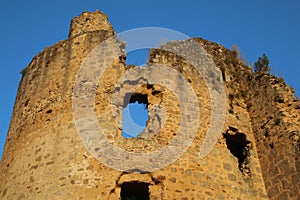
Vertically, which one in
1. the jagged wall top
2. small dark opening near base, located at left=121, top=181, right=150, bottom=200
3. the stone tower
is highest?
the jagged wall top

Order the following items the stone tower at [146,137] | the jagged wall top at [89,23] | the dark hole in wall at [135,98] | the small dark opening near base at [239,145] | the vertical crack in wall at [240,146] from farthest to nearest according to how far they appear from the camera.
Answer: the jagged wall top at [89,23] → the small dark opening near base at [239,145] → the vertical crack in wall at [240,146] → the dark hole in wall at [135,98] → the stone tower at [146,137]

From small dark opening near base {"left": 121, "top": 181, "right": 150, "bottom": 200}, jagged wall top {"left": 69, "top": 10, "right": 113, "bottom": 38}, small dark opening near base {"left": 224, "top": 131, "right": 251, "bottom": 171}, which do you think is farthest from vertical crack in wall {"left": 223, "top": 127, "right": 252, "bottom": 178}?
jagged wall top {"left": 69, "top": 10, "right": 113, "bottom": 38}

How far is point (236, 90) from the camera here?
11.2m

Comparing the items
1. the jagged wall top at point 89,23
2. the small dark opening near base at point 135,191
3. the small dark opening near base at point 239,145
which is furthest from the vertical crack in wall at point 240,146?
the jagged wall top at point 89,23

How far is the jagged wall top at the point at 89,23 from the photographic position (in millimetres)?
10945

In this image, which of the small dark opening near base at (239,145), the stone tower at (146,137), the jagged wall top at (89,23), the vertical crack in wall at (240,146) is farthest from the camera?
the jagged wall top at (89,23)

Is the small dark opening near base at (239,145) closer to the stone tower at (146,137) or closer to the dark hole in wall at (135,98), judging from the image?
the stone tower at (146,137)

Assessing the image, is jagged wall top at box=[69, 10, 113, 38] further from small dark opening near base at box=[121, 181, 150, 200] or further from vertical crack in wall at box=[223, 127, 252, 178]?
small dark opening near base at box=[121, 181, 150, 200]

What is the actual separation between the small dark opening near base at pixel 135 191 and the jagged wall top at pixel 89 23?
13.0ft

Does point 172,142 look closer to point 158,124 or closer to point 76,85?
point 158,124

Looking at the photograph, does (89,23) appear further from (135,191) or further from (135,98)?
(135,191)

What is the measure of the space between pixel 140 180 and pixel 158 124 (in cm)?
136

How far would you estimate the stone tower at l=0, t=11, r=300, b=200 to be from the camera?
27.0 ft

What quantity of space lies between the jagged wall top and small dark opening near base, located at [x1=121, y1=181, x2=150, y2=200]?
396 centimetres
